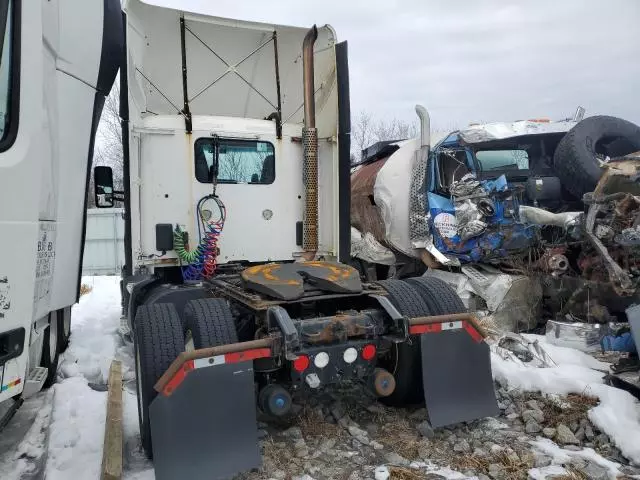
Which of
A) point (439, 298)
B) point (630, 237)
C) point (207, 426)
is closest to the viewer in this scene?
point (207, 426)

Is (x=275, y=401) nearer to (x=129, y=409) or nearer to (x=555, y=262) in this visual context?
(x=129, y=409)

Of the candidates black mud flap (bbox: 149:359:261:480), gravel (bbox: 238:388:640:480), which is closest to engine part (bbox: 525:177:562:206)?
gravel (bbox: 238:388:640:480)

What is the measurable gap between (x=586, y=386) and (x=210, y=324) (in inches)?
119

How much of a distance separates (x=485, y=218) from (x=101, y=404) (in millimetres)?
5059

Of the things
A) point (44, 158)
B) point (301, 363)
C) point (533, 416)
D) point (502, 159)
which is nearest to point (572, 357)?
point (533, 416)

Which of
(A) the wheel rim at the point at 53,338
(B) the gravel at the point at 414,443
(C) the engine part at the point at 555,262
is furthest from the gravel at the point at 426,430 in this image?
(C) the engine part at the point at 555,262

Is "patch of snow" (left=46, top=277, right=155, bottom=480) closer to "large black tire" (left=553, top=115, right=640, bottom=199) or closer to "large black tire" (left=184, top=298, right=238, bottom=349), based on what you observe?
"large black tire" (left=184, top=298, right=238, bottom=349)

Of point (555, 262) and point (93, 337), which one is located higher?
point (555, 262)

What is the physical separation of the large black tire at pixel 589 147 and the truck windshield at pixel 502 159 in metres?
0.60

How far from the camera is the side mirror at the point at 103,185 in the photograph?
532 centimetres

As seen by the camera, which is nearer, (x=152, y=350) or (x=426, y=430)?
(x=152, y=350)

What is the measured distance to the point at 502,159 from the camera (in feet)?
25.8

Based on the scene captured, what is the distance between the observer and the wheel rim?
16.4ft

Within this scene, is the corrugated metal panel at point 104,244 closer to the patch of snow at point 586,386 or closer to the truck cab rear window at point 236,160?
the truck cab rear window at point 236,160
